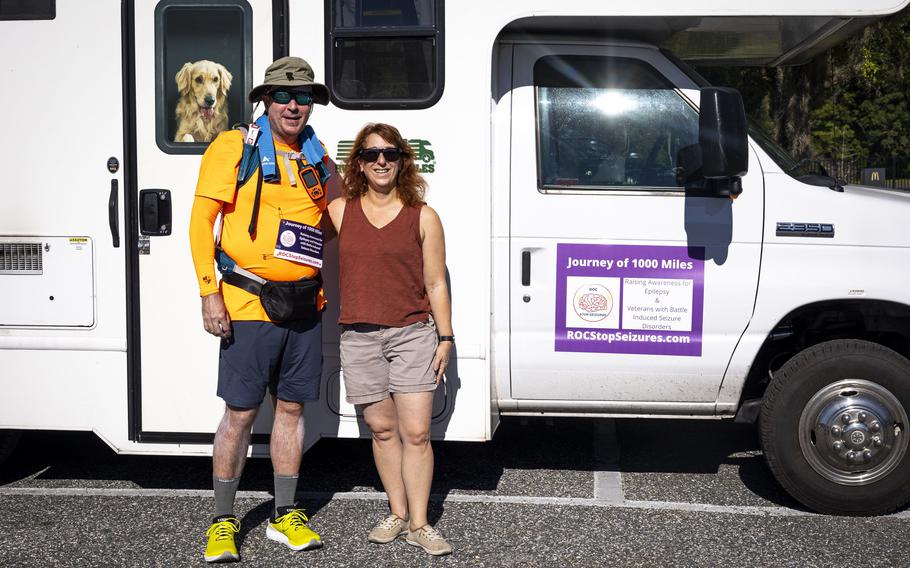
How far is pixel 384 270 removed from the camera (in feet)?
14.3

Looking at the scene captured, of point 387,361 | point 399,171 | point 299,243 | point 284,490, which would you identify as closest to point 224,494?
point 284,490

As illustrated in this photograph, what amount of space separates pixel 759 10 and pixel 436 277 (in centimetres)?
191

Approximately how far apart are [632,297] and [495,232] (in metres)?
0.72

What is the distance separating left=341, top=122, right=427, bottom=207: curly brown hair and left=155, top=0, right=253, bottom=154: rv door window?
738 millimetres

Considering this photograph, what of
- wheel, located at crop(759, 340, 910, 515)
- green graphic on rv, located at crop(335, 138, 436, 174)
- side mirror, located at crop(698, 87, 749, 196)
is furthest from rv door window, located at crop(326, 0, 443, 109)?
wheel, located at crop(759, 340, 910, 515)

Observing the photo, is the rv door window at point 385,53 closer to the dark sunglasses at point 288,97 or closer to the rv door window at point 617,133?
the dark sunglasses at point 288,97

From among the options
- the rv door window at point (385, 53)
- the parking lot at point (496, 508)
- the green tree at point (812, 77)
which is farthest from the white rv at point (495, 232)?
the green tree at point (812, 77)

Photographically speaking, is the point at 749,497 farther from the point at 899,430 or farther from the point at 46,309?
the point at 46,309

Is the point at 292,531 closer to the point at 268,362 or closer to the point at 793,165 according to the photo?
the point at 268,362

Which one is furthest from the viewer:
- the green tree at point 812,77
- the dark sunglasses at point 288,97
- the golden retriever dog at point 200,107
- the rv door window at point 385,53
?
the green tree at point 812,77

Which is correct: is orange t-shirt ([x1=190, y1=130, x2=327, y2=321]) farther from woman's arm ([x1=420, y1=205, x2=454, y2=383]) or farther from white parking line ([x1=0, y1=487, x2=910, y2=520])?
white parking line ([x1=0, y1=487, x2=910, y2=520])

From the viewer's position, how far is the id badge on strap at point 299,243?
4328 millimetres

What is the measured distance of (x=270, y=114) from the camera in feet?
14.4

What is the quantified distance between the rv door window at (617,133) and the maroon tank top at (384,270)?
0.88 metres
